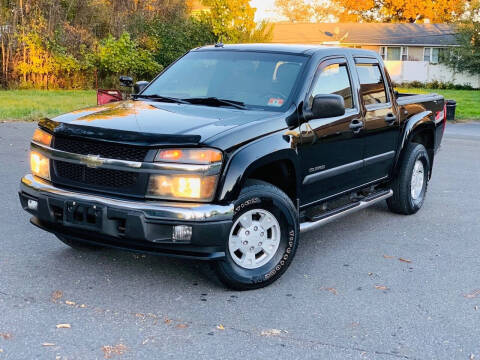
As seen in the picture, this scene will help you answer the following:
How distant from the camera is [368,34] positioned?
53219 millimetres

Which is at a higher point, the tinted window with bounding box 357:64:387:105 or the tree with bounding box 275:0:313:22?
the tree with bounding box 275:0:313:22

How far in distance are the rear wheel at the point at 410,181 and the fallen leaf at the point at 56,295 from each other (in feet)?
13.0

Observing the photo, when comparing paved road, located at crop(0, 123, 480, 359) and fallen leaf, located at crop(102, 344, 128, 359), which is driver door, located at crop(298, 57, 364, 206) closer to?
paved road, located at crop(0, 123, 480, 359)

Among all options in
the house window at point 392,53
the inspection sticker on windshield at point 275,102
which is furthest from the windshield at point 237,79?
the house window at point 392,53

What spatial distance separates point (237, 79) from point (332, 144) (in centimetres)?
101

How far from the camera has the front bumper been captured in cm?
414

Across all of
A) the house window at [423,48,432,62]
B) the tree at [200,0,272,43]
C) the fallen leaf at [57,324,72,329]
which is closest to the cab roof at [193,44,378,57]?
the fallen leaf at [57,324,72,329]

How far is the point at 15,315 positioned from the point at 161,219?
1123mm

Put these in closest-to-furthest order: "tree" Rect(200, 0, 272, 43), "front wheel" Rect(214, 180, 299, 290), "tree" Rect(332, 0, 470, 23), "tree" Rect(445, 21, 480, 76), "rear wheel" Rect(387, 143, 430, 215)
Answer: "front wheel" Rect(214, 180, 299, 290) < "rear wheel" Rect(387, 143, 430, 215) < "tree" Rect(200, 0, 272, 43) < "tree" Rect(445, 21, 480, 76) < "tree" Rect(332, 0, 470, 23)

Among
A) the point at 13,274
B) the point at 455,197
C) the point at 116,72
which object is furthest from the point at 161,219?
the point at 116,72

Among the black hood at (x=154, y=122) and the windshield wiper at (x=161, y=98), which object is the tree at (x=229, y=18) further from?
the black hood at (x=154, y=122)

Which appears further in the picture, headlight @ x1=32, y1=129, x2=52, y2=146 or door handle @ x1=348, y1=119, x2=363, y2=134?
door handle @ x1=348, y1=119, x2=363, y2=134

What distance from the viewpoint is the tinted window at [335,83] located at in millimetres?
5523

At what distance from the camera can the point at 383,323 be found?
4117mm
